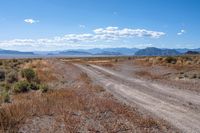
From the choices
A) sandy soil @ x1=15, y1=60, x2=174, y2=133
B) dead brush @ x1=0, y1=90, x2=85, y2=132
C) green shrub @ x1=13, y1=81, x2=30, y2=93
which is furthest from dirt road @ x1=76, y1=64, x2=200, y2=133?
green shrub @ x1=13, y1=81, x2=30, y2=93

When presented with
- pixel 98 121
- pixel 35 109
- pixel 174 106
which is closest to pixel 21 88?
pixel 35 109

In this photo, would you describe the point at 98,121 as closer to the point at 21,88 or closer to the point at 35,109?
the point at 35,109

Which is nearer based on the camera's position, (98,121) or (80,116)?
(98,121)

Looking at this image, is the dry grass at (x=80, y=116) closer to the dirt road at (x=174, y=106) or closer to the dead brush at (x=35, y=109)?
the dead brush at (x=35, y=109)

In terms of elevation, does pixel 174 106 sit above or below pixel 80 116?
below

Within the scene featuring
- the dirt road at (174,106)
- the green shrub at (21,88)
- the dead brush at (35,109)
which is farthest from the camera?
the green shrub at (21,88)

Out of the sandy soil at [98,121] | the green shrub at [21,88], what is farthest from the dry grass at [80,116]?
the green shrub at [21,88]

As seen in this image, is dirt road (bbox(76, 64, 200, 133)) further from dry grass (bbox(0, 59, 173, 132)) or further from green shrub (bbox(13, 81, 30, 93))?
green shrub (bbox(13, 81, 30, 93))

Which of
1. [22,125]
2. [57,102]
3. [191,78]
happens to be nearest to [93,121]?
[22,125]

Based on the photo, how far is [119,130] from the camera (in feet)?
38.6

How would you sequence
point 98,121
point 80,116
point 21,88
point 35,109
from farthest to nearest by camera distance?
point 21,88 < point 35,109 < point 80,116 < point 98,121

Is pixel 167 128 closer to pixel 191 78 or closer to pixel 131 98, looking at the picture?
pixel 131 98

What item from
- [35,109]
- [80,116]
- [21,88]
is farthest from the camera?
[21,88]

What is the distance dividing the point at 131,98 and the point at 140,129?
8.12 metres
